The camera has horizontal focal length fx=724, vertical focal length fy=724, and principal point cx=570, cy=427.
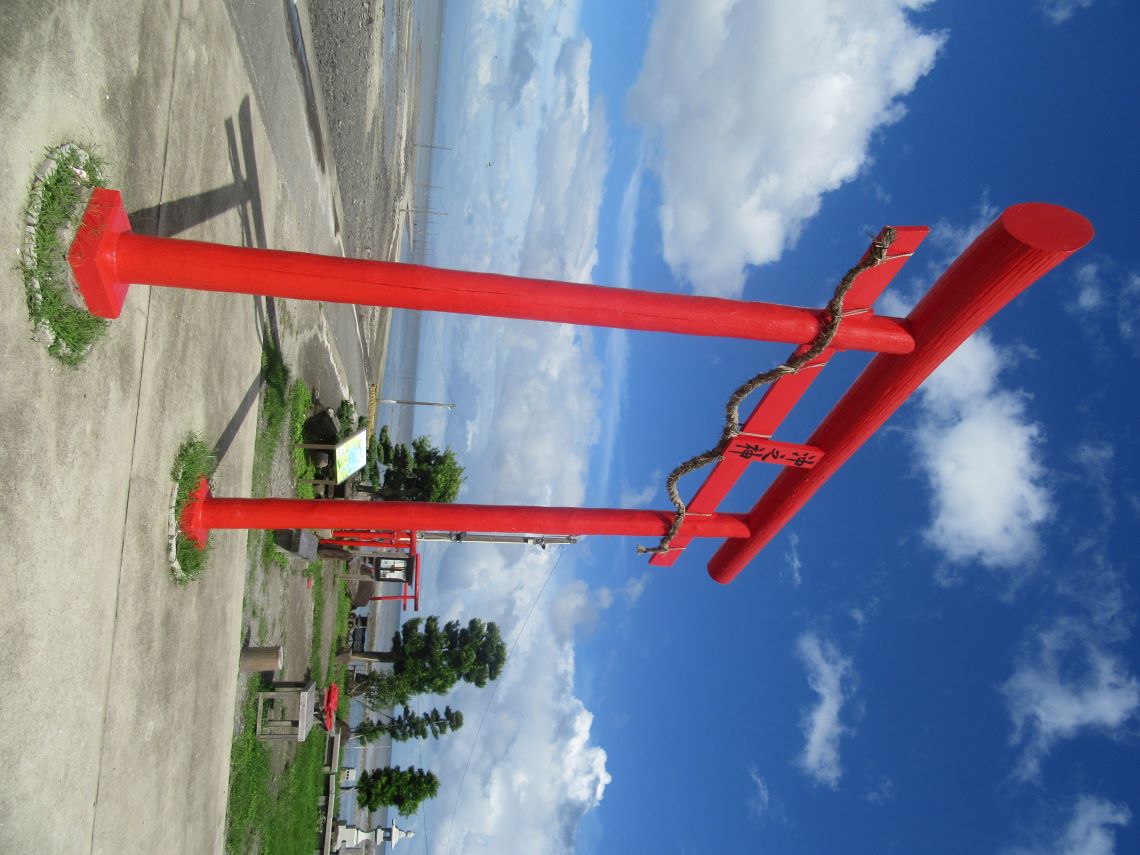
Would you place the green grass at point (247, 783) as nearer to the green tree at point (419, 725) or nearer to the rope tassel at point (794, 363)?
the rope tassel at point (794, 363)

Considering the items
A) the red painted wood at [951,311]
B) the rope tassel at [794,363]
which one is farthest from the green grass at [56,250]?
the red painted wood at [951,311]

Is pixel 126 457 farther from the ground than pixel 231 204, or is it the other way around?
pixel 231 204

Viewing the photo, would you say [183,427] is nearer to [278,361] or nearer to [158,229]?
[158,229]

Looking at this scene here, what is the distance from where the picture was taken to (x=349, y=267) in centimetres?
388

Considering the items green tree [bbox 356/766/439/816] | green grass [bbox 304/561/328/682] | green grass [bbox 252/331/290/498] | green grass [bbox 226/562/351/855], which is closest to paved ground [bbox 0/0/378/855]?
green grass [bbox 252/331/290/498]

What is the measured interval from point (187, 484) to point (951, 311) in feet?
20.3

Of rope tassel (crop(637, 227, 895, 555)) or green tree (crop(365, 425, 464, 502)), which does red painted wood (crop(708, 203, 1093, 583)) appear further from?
green tree (crop(365, 425, 464, 502))

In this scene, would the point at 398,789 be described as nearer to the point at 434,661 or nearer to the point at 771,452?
the point at 434,661

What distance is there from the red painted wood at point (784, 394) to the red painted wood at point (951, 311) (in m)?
0.31

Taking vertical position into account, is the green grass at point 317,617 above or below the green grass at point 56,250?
below

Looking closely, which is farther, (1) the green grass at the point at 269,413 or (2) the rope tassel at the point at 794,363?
(1) the green grass at the point at 269,413

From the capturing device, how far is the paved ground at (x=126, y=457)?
4.02m

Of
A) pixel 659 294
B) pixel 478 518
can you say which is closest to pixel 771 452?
pixel 659 294

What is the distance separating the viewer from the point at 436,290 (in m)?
3.93
